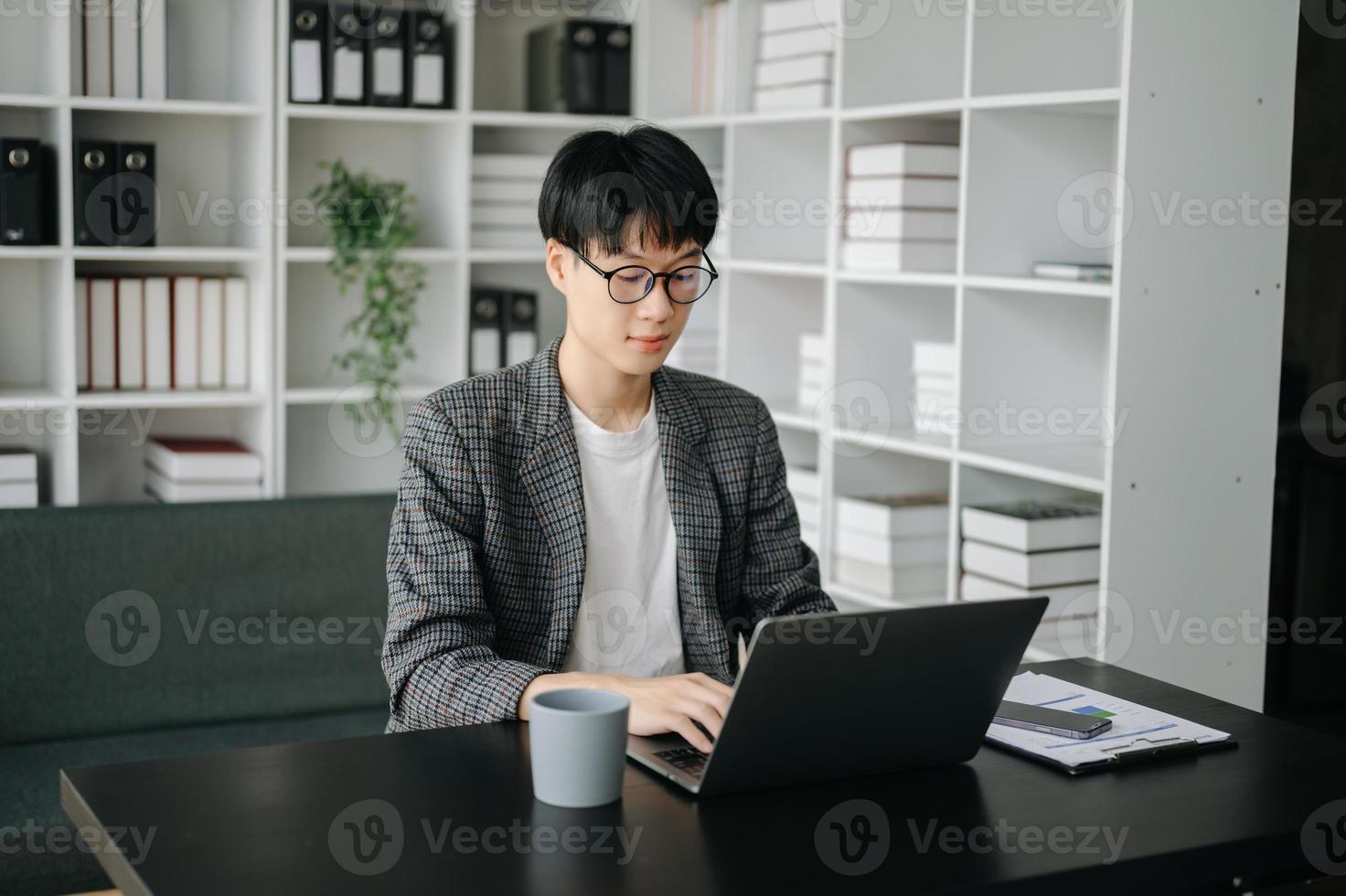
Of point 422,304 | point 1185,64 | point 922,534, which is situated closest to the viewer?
point 1185,64

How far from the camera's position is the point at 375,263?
3523mm

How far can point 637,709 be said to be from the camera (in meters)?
1.45

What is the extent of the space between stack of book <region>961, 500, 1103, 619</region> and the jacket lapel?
3.36 ft

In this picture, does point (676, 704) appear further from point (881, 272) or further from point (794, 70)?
point (794, 70)

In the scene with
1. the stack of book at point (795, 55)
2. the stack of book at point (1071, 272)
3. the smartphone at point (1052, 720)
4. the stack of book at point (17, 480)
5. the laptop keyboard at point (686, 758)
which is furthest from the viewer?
the stack of book at point (795, 55)

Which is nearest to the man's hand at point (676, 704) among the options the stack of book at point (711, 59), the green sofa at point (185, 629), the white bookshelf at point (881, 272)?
the white bookshelf at point (881, 272)

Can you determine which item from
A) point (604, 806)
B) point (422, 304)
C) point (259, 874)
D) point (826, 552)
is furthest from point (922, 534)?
point (259, 874)

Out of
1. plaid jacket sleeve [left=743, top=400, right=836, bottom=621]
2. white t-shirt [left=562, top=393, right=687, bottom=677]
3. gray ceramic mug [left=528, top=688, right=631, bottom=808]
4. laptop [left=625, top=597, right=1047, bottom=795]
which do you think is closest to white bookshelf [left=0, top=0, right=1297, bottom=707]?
plaid jacket sleeve [left=743, top=400, right=836, bottom=621]

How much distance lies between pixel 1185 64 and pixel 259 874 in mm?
1996

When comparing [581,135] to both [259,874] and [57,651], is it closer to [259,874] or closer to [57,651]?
[259,874]

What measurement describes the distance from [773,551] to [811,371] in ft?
4.89

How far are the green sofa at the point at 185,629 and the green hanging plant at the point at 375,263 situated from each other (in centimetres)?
58

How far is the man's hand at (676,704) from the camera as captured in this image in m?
1.42

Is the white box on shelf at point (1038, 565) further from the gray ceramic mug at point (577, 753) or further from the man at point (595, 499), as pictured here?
the gray ceramic mug at point (577, 753)
